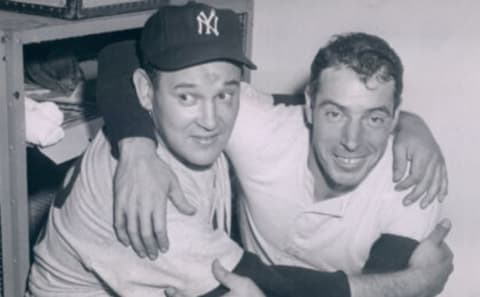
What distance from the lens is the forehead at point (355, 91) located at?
1290 mm

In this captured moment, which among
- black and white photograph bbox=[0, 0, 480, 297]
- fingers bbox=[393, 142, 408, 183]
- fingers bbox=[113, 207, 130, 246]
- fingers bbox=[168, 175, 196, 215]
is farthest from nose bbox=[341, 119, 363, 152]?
fingers bbox=[113, 207, 130, 246]

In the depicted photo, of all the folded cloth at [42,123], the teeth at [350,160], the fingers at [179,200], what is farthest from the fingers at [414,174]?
the folded cloth at [42,123]

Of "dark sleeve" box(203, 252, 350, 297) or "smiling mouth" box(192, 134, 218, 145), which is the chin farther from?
"dark sleeve" box(203, 252, 350, 297)

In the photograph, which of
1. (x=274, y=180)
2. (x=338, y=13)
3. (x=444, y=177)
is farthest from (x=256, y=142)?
(x=338, y=13)

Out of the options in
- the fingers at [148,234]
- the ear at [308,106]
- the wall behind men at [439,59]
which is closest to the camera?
the fingers at [148,234]

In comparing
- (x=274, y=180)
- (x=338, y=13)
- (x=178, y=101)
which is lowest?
(x=274, y=180)

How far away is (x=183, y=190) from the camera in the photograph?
47.0 inches

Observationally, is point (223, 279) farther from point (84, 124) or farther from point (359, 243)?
point (84, 124)

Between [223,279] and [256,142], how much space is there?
0.39 meters

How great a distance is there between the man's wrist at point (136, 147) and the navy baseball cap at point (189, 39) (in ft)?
0.41

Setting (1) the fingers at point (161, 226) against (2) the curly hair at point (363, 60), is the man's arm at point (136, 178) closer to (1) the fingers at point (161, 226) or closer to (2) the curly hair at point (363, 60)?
(1) the fingers at point (161, 226)

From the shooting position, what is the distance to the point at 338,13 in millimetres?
1716

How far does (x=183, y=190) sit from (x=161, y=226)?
14 cm

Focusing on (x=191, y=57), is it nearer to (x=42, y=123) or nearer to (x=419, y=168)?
(x=42, y=123)
